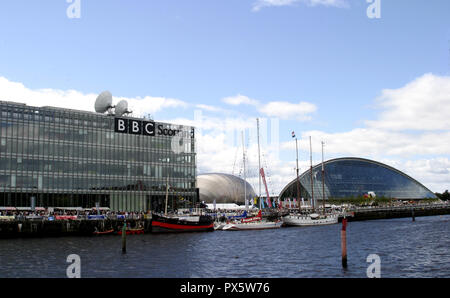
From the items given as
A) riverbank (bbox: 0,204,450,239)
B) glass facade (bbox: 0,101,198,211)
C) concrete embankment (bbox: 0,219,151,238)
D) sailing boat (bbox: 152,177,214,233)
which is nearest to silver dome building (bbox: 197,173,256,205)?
glass facade (bbox: 0,101,198,211)

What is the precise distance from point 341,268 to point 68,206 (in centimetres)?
8048

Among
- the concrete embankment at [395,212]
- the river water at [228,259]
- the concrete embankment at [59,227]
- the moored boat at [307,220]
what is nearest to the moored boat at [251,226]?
the moored boat at [307,220]

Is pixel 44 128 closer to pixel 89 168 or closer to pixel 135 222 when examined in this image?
pixel 89 168

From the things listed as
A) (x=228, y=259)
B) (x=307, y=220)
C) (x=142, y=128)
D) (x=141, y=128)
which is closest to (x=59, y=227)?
(x=228, y=259)

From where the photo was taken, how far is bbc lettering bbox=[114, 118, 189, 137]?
11756 cm

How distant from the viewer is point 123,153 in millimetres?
117625

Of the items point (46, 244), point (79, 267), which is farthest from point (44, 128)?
point (79, 267)

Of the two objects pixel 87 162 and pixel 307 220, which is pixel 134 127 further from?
pixel 307 220

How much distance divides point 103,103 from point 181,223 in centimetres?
4432

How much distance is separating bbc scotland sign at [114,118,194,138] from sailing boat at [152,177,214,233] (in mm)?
33508

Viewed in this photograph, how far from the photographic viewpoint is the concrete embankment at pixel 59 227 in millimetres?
74875

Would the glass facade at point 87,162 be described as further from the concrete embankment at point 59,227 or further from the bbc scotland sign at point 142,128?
the concrete embankment at point 59,227

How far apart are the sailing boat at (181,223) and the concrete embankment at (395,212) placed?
61.1 metres

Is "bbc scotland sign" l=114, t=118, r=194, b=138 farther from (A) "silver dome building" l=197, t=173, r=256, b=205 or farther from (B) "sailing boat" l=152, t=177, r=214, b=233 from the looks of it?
(A) "silver dome building" l=197, t=173, r=256, b=205
